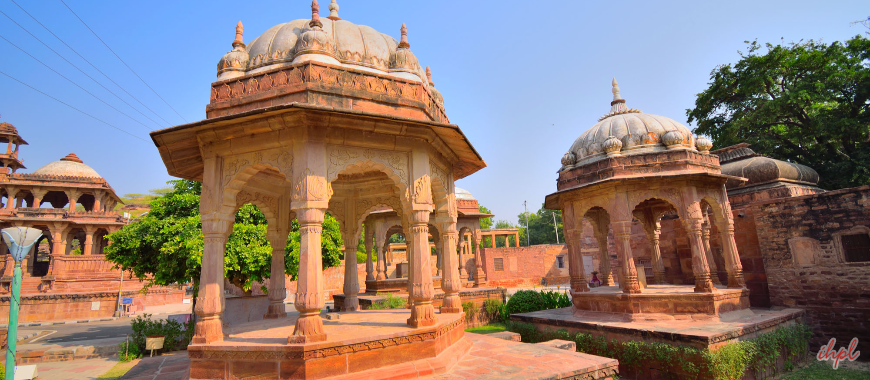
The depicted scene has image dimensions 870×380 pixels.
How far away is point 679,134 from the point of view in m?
13.0

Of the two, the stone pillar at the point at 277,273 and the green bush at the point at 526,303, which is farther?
the green bush at the point at 526,303

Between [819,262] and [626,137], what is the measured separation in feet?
21.1

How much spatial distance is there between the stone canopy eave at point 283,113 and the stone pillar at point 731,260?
874cm

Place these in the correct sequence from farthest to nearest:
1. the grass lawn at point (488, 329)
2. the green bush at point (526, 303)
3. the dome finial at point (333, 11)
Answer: the green bush at point (526, 303) < the grass lawn at point (488, 329) < the dome finial at point (333, 11)

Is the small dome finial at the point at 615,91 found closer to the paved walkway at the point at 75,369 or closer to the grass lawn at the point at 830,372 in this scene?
the grass lawn at the point at 830,372

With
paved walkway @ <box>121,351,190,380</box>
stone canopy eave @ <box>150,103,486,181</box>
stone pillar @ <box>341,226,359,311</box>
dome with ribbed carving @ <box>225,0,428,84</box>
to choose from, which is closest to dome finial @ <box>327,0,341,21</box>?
dome with ribbed carving @ <box>225,0,428,84</box>

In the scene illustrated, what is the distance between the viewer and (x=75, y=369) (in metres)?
10.9

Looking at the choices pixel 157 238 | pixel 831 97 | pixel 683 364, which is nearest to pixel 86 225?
pixel 157 238

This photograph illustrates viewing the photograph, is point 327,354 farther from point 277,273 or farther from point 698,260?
point 698,260

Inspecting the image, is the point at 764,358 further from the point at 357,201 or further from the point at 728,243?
the point at 357,201

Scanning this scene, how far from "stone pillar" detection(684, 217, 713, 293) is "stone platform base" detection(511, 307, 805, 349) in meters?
0.83

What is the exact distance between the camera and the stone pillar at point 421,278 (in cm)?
680

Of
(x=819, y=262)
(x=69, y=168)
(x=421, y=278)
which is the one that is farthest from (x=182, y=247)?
(x=69, y=168)

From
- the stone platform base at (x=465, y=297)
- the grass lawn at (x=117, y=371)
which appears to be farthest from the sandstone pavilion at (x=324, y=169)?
the stone platform base at (x=465, y=297)
